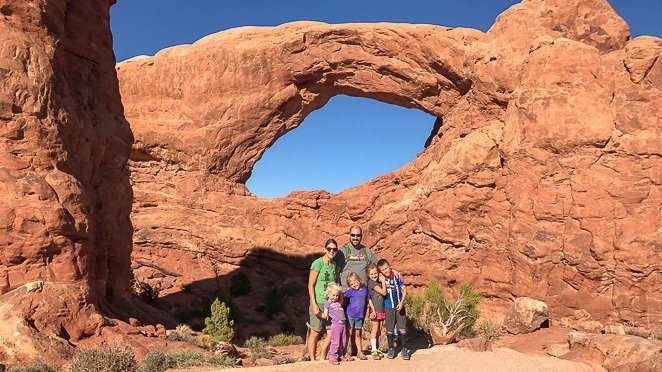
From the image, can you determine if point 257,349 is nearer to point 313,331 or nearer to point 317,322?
point 313,331

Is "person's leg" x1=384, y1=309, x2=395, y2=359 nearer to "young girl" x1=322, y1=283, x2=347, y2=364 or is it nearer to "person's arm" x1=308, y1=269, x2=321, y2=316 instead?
"young girl" x1=322, y1=283, x2=347, y2=364

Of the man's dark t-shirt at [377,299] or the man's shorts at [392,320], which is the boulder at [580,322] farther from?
the man's dark t-shirt at [377,299]

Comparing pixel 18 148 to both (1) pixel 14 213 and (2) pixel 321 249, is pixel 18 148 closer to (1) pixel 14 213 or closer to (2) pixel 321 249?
(1) pixel 14 213

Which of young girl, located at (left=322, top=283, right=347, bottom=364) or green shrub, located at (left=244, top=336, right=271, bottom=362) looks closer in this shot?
young girl, located at (left=322, top=283, right=347, bottom=364)

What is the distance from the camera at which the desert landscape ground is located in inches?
331

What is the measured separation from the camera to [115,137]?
12.0 m

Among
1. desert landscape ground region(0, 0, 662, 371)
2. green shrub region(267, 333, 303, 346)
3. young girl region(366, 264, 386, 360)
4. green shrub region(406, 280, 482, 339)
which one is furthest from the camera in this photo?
green shrub region(267, 333, 303, 346)

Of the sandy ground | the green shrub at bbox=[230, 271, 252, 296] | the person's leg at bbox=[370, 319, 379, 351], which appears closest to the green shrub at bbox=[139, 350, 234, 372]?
the sandy ground

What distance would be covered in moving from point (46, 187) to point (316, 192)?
15088mm

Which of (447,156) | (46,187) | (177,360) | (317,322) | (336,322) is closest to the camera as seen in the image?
(336,322)

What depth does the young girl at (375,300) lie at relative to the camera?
7320 millimetres

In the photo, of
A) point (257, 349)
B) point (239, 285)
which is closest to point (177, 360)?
point (257, 349)

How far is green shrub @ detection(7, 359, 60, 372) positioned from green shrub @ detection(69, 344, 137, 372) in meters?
0.28

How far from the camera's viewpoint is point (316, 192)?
22891 mm
